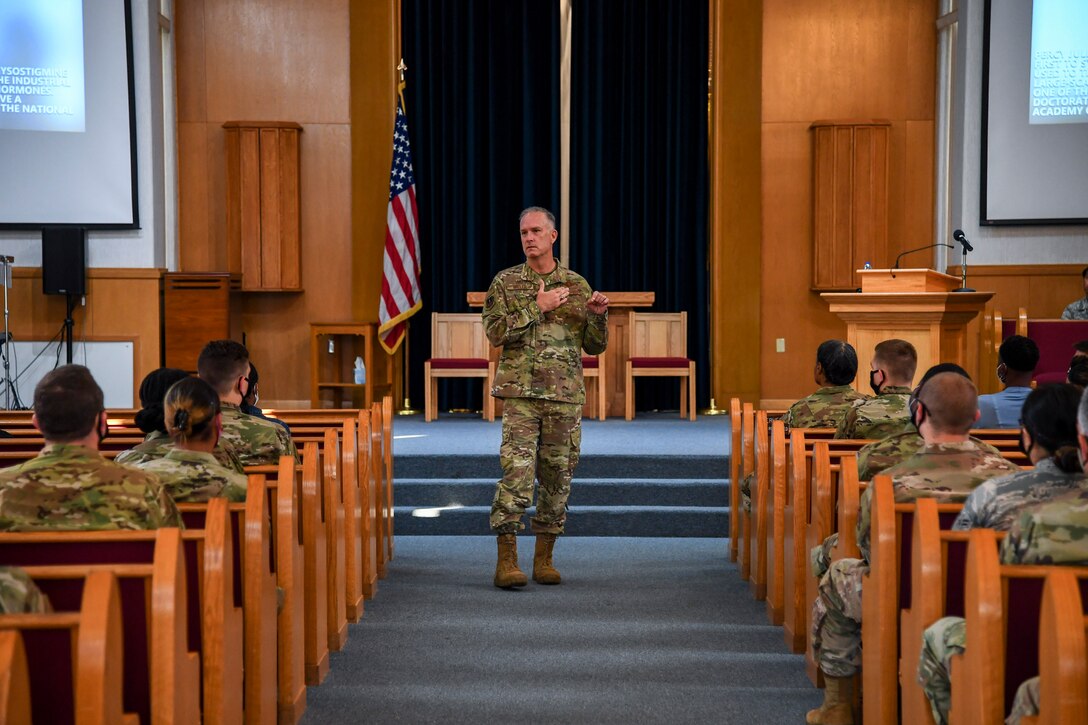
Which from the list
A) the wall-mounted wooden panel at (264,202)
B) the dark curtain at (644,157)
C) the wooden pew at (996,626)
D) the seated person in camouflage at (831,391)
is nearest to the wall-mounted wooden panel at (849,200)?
the dark curtain at (644,157)

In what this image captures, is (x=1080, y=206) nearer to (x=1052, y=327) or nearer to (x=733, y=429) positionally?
(x=1052, y=327)

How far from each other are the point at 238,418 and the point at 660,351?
6280mm

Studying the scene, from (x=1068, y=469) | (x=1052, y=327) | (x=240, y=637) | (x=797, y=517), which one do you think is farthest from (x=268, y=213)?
(x=1068, y=469)

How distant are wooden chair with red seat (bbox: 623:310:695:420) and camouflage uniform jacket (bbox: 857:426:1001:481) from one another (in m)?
5.82

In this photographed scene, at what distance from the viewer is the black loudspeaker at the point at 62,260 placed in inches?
355

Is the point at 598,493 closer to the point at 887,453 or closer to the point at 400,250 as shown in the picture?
the point at 887,453

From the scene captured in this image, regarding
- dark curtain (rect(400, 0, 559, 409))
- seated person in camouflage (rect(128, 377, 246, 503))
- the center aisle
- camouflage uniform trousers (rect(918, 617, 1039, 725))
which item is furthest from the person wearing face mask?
dark curtain (rect(400, 0, 559, 409))

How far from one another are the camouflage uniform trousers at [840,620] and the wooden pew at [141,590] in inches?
63.1

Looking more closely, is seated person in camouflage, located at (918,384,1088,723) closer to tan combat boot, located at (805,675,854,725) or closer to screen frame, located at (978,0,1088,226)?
tan combat boot, located at (805,675,854,725)

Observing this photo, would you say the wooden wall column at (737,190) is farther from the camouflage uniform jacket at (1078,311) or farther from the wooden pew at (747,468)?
the wooden pew at (747,468)

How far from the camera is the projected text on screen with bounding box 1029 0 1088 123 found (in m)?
8.84

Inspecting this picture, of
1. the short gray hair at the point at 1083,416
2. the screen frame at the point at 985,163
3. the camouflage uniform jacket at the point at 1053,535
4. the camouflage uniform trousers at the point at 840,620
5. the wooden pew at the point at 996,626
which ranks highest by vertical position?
the screen frame at the point at 985,163

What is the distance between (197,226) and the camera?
10055 mm

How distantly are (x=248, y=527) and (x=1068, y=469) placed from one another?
5.98ft
